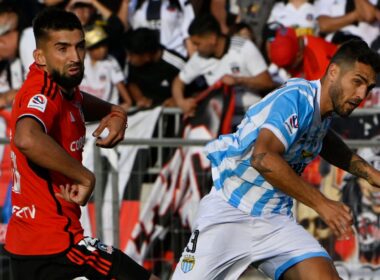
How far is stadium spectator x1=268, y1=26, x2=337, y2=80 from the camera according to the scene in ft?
30.2

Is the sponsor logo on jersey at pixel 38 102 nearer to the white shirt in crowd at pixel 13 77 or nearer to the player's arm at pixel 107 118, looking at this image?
the player's arm at pixel 107 118

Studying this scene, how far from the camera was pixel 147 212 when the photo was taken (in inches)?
334

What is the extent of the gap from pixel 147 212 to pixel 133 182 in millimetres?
287

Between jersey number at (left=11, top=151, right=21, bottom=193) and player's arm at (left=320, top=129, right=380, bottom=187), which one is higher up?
jersey number at (left=11, top=151, right=21, bottom=193)

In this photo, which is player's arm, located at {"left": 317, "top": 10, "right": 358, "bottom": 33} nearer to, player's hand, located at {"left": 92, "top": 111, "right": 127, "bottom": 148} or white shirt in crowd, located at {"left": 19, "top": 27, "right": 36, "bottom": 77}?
white shirt in crowd, located at {"left": 19, "top": 27, "right": 36, "bottom": 77}

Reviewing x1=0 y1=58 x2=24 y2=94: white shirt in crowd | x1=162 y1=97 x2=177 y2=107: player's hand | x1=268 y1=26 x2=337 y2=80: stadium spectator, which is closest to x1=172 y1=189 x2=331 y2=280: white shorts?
x1=268 y1=26 x2=337 y2=80: stadium spectator

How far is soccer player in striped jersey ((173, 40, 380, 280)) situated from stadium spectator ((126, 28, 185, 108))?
12.3 feet

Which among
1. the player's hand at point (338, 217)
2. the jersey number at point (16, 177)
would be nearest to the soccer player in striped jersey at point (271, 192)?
the player's hand at point (338, 217)

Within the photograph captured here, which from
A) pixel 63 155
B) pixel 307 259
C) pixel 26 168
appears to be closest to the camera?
pixel 63 155

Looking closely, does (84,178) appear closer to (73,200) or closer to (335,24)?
(73,200)

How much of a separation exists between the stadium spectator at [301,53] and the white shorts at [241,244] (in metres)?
3.39

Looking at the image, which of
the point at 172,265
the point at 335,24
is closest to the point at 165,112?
the point at 172,265

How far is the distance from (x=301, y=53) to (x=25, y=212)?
15.0 ft

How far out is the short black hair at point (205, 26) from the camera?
9.42 meters
